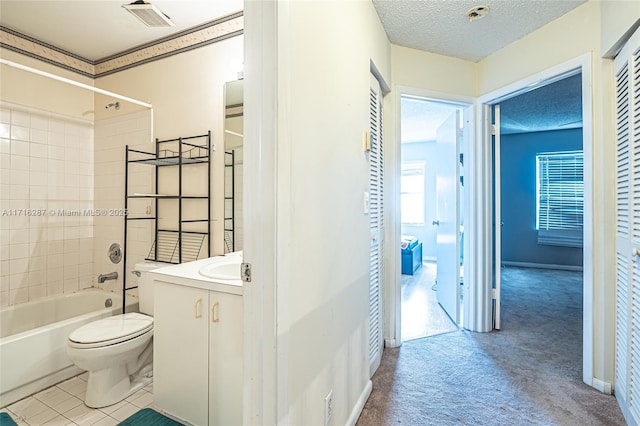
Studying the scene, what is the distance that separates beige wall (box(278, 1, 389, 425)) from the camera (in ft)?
3.13

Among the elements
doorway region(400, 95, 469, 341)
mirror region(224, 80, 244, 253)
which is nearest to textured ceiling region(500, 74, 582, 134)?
doorway region(400, 95, 469, 341)

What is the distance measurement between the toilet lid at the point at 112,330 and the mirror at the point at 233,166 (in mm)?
693

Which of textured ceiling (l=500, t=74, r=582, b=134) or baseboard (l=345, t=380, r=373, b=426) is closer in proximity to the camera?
baseboard (l=345, t=380, r=373, b=426)

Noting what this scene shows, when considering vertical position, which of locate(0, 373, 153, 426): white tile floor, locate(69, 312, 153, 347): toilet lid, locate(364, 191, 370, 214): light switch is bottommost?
locate(0, 373, 153, 426): white tile floor

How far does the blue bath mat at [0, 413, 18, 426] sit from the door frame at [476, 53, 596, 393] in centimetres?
321

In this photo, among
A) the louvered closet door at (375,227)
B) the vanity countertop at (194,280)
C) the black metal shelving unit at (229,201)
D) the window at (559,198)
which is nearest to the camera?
the vanity countertop at (194,280)

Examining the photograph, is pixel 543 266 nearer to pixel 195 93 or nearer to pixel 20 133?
pixel 195 93

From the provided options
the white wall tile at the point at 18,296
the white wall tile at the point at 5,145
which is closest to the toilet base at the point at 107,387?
the white wall tile at the point at 18,296

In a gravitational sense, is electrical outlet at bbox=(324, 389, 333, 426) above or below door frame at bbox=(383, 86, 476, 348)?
below

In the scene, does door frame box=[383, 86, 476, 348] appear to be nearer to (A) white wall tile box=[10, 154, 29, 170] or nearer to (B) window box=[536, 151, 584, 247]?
(A) white wall tile box=[10, 154, 29, 170]

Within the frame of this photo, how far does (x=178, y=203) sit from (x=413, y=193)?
4924 millimetres

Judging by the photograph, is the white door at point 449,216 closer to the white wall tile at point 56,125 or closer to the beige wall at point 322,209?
the beige wall at point 322,209

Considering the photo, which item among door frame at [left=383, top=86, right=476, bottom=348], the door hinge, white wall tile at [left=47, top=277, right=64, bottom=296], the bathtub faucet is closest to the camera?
the door hinge

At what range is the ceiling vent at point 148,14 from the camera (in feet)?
6.62
